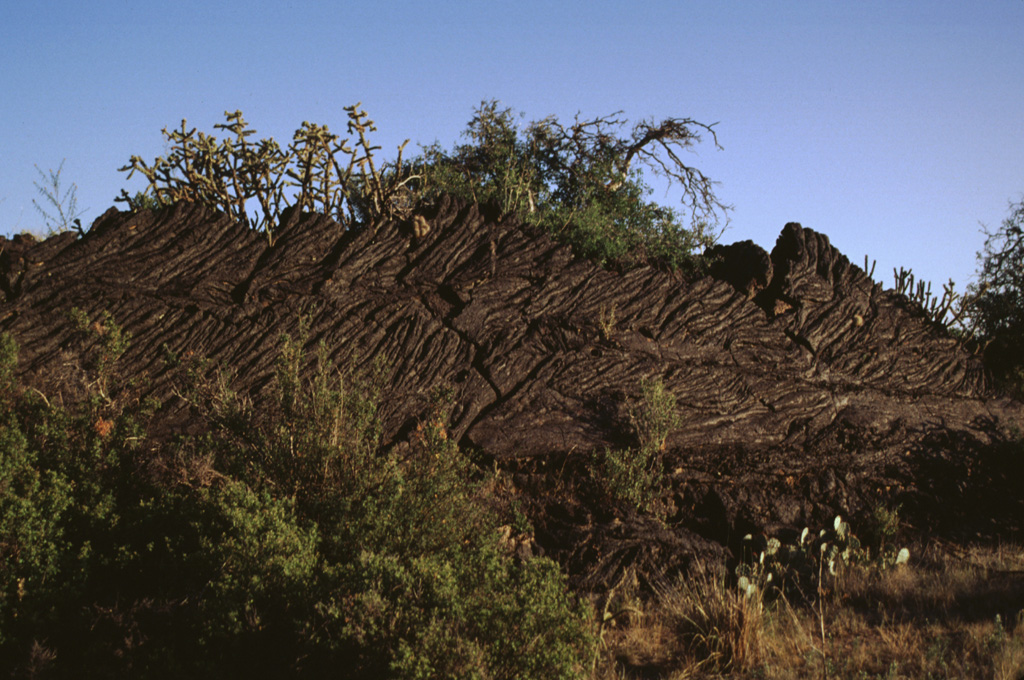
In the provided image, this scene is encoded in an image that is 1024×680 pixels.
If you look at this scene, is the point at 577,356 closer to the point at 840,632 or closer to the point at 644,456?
the point at 644,456

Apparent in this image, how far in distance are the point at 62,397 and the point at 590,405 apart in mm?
5554

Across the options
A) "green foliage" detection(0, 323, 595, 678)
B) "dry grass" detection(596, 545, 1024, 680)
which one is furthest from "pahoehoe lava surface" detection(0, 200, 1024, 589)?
"dry grass" detection(596, 545, 1024, 680)

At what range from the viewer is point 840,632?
757 cm

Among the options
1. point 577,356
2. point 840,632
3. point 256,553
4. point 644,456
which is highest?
point 577,356

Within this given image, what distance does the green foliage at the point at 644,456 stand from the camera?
29.3ft

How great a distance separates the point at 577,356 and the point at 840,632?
13.3ft

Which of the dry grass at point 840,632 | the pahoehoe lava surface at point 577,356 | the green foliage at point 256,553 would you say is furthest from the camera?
the pahoehoe lava surface at point 577,356

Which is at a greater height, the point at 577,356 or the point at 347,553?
the point at 577,356

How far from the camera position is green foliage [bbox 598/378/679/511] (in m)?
8.95

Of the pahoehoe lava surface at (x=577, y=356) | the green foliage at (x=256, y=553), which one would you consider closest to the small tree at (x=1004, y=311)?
the pahoehoe lava surface at (x=577, y=356)

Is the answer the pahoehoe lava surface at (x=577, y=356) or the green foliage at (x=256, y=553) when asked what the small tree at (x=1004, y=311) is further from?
the green foliage at (x=256, y=553)

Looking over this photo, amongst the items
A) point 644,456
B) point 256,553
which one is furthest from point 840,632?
point 256,553

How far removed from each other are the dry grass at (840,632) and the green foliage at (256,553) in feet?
3.08

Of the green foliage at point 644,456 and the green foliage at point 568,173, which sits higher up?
the green foliage at point 568,173
